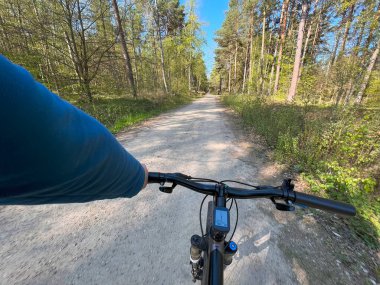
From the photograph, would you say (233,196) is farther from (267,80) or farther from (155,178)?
(267,80)

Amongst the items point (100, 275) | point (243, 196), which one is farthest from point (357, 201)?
point (100, 275)

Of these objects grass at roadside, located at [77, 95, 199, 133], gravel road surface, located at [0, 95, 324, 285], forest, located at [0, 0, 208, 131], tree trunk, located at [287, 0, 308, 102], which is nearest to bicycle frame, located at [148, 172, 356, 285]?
gravel road surface, located at [0, 95, 324, 285]

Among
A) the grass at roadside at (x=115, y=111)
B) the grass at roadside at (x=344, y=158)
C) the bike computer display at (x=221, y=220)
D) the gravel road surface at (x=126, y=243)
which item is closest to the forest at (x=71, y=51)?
the grass at roadside at (x=115, y=111)

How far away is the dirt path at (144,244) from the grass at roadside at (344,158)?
29.8 inches

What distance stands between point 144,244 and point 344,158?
3.96 meters

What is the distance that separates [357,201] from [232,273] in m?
2.30

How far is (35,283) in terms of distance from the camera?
5.39 feet

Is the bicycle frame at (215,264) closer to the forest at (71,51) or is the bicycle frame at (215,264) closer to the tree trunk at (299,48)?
the forest at (71,51)

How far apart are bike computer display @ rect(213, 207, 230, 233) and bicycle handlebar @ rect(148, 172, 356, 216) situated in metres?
0.20

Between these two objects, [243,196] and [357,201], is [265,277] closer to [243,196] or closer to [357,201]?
[243,196]

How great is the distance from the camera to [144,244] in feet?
6.84

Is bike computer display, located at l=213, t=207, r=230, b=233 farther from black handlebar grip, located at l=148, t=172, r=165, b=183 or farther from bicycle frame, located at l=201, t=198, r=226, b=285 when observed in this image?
black handlebar grip, located at l=148, t=172, r=165, b=183

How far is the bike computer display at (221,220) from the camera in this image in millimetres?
820

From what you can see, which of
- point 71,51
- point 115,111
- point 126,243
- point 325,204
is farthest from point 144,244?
point 71,51
